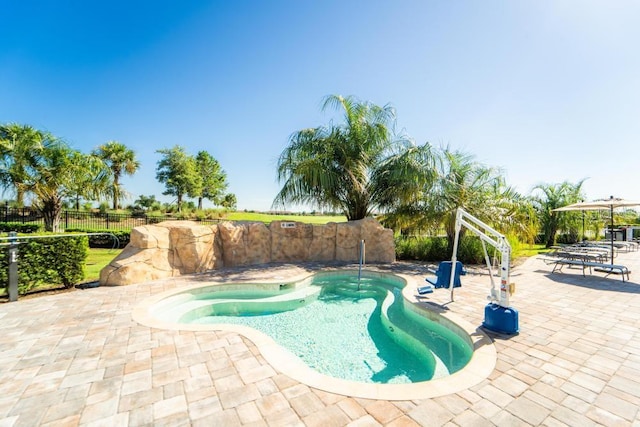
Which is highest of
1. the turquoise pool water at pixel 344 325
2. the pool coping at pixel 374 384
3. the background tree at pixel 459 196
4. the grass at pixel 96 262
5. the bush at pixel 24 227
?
the background tree at pixel 459 196

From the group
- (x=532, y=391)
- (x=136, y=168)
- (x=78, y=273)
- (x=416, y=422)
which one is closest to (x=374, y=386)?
(x=416, y=422)

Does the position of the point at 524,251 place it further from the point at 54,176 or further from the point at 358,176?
the point at 54,176

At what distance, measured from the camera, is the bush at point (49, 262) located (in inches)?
211

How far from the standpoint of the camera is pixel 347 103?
36.3 ft

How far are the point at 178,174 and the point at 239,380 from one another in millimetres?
34241

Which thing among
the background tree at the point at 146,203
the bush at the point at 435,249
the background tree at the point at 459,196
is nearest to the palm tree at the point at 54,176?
the background tree at the point at 459,196

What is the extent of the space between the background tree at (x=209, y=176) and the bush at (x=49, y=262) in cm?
3156

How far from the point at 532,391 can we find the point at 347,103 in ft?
35.2

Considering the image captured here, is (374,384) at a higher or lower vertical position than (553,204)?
lower

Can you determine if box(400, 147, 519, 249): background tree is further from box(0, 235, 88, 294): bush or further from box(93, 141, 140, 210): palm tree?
box(93, 141, 140, 210): palm tree

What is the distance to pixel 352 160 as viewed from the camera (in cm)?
1072

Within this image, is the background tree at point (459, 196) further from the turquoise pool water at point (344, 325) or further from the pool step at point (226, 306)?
the pool step at point (226, 306)

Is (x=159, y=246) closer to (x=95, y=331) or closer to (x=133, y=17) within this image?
(x=95, y=331)

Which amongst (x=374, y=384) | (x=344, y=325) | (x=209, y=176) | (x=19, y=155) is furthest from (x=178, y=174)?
(x=374, y=384)
